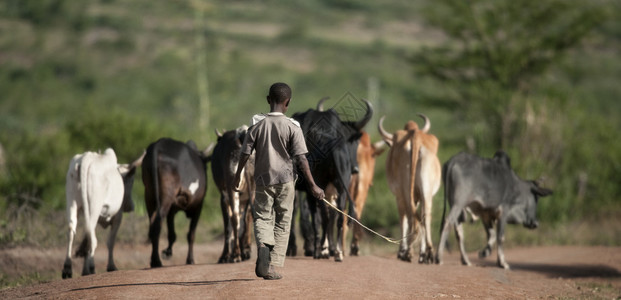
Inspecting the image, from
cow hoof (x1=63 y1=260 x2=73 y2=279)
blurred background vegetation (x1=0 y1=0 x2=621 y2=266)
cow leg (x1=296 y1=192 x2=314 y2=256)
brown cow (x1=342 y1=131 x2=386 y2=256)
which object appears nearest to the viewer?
cow hoof (x1=63 y1=260 x2=73 y2=279)

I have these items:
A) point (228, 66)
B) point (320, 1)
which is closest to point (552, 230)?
point (228, 66)

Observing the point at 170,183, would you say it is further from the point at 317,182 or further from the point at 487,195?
the point at 487,195

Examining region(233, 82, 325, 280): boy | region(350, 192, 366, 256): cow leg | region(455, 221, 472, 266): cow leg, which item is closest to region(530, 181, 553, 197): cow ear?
region(455, 221, 472, 266): cow leg

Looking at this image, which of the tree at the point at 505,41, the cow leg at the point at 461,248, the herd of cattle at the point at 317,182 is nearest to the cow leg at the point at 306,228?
the herd of cattle at the point at 317,182

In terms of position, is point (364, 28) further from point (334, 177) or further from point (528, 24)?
point (334, 177)

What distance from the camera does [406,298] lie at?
755 cm

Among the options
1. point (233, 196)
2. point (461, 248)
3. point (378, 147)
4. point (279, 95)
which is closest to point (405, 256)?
point (461, 248)

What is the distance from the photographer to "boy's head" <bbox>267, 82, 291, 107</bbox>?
7719 mm

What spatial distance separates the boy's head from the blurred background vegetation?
650 cm

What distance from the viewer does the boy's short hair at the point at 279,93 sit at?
7719mm

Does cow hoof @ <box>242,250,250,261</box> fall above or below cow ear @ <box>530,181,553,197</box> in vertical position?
below

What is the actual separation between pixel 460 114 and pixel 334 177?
22.9m

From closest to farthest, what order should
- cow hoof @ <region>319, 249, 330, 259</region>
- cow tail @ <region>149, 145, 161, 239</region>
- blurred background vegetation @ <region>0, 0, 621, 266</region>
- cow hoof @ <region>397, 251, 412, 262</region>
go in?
1. cow tail @ <region>149, 145, 161, 239</region>
2. cow hoof @ <region>319, 249, 330, 259</region>
3. cow hoof @ <region>397, 251, 412, 262</region>
4. blurred background vegetation @ <region>0, 0, 621, 266</region>

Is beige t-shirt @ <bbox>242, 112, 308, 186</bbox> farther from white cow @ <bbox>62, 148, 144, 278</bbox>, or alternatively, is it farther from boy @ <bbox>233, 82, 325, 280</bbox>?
white cow @ <bbox>62, 148, 144, 278</bbox>
